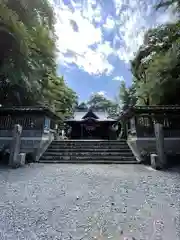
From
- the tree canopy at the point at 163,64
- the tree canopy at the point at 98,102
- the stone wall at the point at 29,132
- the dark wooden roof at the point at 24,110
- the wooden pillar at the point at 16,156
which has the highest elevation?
the tree canopy at the point at 98,102

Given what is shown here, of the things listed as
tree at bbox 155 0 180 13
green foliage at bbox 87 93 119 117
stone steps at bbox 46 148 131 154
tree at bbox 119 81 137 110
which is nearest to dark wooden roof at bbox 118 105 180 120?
stone steps at bbox 46 148 131 154

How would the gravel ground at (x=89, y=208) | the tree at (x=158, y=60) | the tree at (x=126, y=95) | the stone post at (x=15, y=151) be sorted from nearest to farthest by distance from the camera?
the gravel ground at (x=89, y=208)
the stone post at (x=15, y=151)
the tree at (x=158, y=60)
the tree at (x=126, y=95)

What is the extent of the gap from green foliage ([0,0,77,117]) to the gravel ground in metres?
6.32

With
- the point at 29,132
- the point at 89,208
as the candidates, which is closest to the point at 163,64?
the point at 29,132

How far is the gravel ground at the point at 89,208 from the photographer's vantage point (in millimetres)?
2432

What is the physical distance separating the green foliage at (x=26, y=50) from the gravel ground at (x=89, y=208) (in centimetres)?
632

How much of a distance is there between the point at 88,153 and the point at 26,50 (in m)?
5.97

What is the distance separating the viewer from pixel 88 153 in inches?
361

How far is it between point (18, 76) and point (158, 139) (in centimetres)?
748

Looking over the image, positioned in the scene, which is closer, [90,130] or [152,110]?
[152,110]

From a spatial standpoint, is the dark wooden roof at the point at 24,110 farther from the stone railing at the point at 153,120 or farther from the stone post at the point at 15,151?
the stone railing at the point at 153,120

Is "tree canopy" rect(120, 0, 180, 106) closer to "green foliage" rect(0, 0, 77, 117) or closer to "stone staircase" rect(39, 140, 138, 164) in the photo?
"stone staircase" rect(39, 140, 138, 164)

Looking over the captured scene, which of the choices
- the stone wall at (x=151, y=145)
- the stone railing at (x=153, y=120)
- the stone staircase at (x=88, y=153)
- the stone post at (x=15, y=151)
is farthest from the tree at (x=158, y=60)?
the stone post at (x=15, y=151)

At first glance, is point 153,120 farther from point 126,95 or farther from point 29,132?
point 126,95
